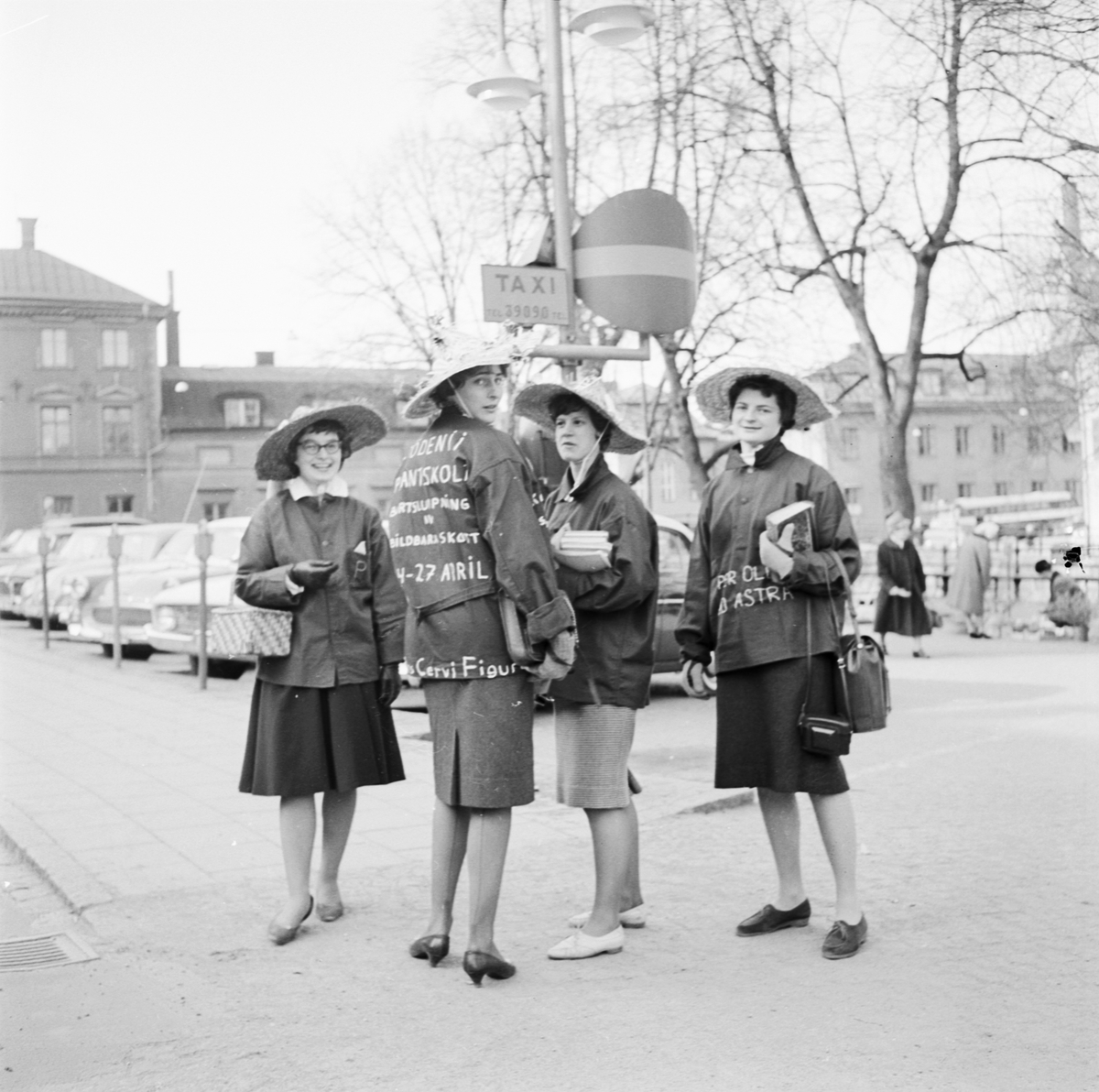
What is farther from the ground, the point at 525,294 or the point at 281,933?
the point at 525,294

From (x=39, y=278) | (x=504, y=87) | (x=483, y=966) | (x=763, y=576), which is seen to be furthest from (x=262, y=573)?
(x=504, y=87)

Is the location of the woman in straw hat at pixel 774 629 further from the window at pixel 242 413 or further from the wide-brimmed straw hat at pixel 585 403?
the window at pixel 242 413

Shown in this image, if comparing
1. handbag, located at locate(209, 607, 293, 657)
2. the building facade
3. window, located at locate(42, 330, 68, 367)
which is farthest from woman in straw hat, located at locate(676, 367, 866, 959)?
window, located at locate(42, 330, 68, 367)

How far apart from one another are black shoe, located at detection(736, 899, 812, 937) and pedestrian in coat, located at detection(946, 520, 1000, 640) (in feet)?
50.0

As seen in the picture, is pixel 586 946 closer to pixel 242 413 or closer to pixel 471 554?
pixel 471 554

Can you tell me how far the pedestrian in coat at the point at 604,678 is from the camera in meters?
4.80

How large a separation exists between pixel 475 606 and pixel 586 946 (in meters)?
1.21

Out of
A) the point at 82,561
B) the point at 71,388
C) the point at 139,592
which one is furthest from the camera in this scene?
the point at 82,561

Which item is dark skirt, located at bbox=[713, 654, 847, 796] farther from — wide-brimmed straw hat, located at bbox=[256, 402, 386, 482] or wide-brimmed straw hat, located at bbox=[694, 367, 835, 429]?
wide-brimmed straw hat, located at bbox=[256, 402, 386, 482]

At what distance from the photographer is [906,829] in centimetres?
681

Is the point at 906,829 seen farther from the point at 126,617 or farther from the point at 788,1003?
the point at 126,617

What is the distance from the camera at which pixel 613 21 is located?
812 cm

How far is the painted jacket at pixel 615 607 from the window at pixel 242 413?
34.7 m

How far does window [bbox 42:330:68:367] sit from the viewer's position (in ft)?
28.3
